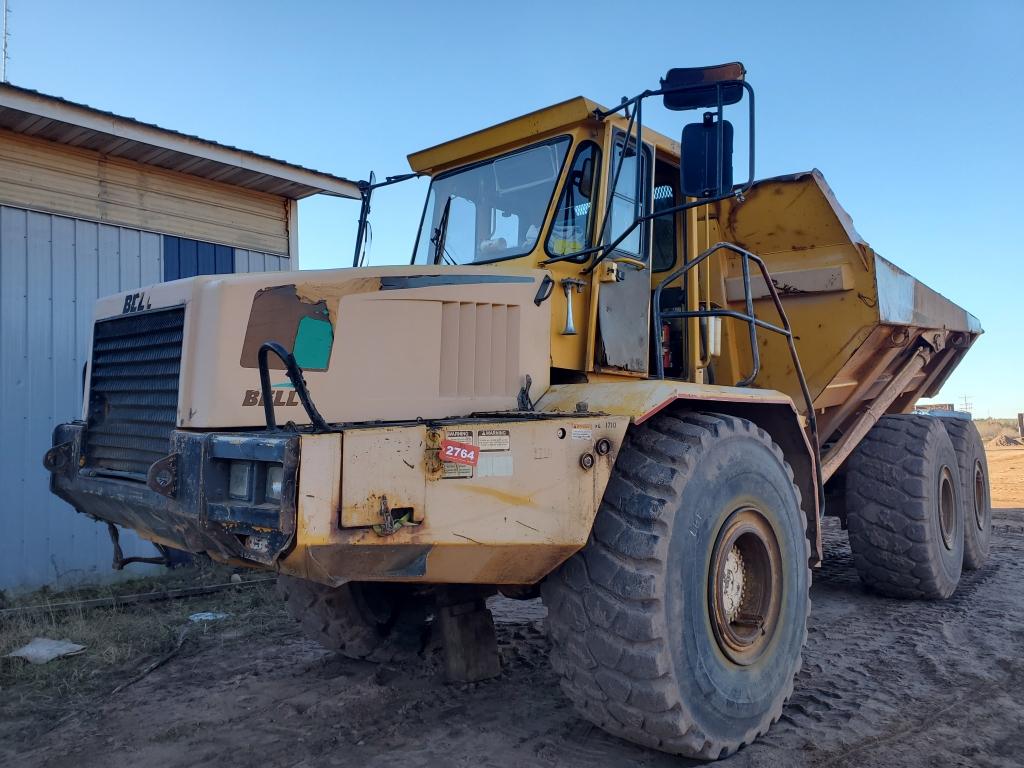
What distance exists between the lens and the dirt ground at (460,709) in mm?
3527

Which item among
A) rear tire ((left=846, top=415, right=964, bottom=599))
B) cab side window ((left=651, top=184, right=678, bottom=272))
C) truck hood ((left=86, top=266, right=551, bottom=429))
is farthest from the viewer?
rear tire ((left=846, top=415, right=964, bottom=599))

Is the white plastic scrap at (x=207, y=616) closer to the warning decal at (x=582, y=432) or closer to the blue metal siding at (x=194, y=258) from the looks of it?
the blue metal siding at (x=194, y=258)

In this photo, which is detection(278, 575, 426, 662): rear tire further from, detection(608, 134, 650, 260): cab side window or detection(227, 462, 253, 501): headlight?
detection(608, 134, 650, 260): cab side window

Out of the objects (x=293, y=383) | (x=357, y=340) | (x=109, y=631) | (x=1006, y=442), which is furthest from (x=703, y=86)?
(x=1006, y=442)

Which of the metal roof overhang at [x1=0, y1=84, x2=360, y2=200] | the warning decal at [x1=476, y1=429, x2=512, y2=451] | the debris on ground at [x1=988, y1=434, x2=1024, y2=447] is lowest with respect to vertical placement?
the debris on ground at [x1=988, y1=434, x2=1024, y2=447]

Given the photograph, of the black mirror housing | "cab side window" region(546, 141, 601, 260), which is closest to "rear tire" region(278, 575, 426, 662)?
"cab side window" region(546, 141, 601, 260)

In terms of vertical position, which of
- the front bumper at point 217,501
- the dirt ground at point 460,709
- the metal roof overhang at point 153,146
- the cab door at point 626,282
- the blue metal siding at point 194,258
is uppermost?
the metal roof overhang at point 153,146

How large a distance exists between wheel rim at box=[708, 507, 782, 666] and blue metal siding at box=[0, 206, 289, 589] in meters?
5.65

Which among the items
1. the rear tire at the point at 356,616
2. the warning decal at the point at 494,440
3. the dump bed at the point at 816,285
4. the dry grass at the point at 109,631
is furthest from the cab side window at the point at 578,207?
the dry grass at the point at 109,631

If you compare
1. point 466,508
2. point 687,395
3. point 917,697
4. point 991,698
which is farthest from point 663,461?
point 991,698

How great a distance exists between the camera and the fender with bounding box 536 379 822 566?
3.47 metres

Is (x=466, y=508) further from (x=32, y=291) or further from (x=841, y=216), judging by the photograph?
(x=32, y=291)

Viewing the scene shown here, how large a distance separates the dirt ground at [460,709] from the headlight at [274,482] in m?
1.37

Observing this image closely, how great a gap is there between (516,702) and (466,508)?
5.15 ft
